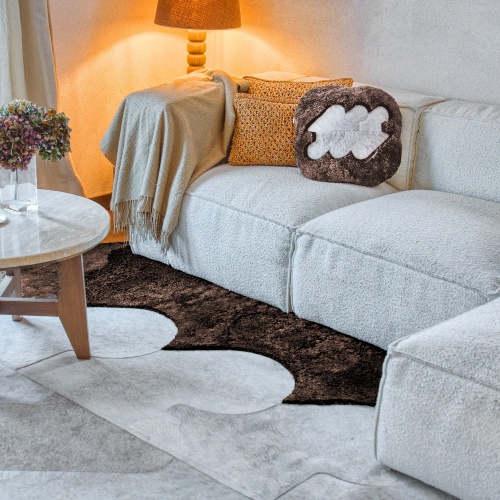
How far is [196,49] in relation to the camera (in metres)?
3.70

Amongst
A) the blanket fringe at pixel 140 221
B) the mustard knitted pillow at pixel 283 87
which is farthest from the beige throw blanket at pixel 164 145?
the mustard knitted pillow at pixel 283 87

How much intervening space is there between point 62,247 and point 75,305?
9.9 inches

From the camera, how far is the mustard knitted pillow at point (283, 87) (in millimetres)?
3193

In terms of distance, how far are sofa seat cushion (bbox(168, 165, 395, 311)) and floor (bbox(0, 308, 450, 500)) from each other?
39 centimetres

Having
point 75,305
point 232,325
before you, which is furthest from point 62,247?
point 232,325

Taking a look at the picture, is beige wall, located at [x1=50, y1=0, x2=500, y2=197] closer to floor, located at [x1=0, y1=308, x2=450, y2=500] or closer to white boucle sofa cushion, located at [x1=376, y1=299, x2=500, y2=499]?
floor, located at [x1=0, y1=308, x2=450, y2=500]

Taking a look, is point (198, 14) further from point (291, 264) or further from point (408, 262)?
point (408, 262)

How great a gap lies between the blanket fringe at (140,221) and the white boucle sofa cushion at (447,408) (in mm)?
1357

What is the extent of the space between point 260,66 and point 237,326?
5.33 ft

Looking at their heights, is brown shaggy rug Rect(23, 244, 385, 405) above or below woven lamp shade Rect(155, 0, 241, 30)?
below

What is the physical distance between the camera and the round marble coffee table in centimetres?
221

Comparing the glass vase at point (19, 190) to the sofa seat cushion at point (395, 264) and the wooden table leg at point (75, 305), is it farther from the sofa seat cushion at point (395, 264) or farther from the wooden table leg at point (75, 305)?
the sofa seat cushion at point (395, 264)

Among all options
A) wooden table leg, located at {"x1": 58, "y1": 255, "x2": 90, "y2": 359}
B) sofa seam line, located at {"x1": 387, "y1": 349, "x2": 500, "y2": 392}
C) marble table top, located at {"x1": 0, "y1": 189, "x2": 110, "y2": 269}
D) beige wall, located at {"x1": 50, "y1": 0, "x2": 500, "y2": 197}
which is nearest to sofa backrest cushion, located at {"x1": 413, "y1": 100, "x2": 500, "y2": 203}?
beige wall, located at {"x1": 50, "y1": 0, "x2": 500, "y2": 197}

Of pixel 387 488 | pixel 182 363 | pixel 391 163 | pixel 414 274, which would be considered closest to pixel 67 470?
pixel 182 363
